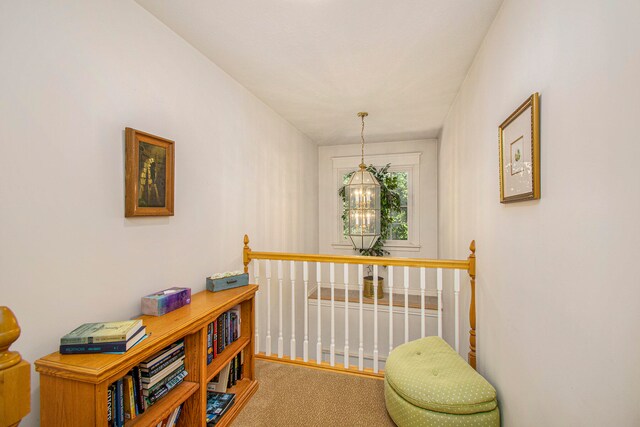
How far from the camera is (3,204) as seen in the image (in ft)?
3.55

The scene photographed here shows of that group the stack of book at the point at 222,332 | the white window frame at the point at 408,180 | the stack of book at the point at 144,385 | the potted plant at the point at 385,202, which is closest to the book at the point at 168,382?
the stack of book at the point at 144,385

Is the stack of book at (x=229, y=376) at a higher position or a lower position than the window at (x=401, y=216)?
lower

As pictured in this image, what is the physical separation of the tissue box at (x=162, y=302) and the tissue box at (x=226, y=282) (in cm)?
33

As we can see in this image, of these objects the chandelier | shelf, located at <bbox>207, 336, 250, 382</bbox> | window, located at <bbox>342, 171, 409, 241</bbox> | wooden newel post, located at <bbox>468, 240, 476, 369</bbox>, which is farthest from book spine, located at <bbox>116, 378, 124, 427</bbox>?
window, located at <bbox>342, 171, 409, 241</bbox>

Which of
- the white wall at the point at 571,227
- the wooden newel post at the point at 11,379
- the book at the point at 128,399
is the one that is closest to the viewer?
the wooden newel post at the point at 11,379

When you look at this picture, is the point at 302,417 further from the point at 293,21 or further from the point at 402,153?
the point at 402,153

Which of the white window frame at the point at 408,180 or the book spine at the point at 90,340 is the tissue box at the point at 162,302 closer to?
the book spine at the point at 90,340

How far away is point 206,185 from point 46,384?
4.59 ft

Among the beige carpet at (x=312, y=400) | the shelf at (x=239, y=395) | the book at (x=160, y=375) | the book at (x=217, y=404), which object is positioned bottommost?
the beige carpet at (x=312, y=400)

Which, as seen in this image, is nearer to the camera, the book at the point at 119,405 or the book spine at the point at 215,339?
the book at the point at 119,405

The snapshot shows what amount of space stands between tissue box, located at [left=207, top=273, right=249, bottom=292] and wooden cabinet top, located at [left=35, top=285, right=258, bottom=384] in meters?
0.14

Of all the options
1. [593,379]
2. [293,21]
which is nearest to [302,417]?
[593,379]

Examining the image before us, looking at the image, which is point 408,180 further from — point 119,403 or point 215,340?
point 119,403

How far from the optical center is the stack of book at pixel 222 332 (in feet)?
5.95
